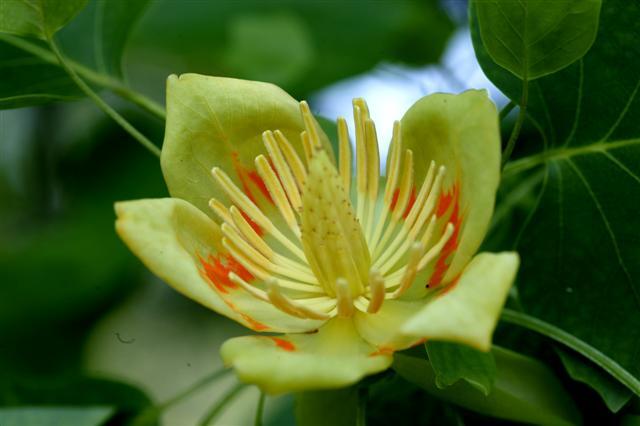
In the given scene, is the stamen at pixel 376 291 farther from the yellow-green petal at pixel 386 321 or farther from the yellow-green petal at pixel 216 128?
the yellow-green petal at pixel 216 128

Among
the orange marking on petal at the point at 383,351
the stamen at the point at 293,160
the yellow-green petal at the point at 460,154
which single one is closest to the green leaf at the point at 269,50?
the stamen at the point at 293,160

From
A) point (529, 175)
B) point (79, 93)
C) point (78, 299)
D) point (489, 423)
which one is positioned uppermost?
point (79, 93)

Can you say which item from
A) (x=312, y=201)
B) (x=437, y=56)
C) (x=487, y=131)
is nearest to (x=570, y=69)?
(x=487, y=131)

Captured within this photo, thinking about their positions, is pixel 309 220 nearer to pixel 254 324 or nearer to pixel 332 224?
pixel 332 224

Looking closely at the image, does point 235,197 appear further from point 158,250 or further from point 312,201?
point 158,250

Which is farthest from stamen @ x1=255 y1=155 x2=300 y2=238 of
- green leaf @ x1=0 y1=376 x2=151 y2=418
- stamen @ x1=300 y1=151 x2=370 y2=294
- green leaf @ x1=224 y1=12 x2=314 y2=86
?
green leaf @ x1=224 y1=12 x2=314 y2=86

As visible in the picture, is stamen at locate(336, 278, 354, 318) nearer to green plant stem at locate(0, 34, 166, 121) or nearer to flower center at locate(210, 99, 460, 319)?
flower center at locate(210, 99, 460, 319)
